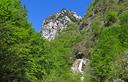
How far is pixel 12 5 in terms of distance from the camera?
41.2 meters

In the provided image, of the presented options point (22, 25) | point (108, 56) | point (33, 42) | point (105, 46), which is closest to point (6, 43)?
point (22, 25)

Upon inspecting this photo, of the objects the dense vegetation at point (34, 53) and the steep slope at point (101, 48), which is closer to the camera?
the dense vegetation at point (34, 53)

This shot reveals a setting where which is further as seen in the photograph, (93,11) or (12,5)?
(93,11)

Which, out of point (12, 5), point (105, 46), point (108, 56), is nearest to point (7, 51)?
point (12, 5)

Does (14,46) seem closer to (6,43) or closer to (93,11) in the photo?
(6,43)

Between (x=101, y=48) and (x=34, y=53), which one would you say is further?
(x=101, y=48)

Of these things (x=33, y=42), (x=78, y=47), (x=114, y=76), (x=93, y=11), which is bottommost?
(x=114, y=76)

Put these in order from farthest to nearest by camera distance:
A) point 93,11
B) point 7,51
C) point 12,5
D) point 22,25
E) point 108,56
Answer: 1. point 93,11
2. point 108,56
3. point 22,25
4. point 12,5
5. point 7,51

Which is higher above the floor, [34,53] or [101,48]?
[101,48]

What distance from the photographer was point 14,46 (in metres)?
36.5

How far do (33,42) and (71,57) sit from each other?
70923 millimetres

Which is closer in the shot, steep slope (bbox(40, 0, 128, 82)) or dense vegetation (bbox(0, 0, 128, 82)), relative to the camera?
dense vegetation (bbox(0, 0, 128, 82))

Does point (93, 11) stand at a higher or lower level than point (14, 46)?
higher

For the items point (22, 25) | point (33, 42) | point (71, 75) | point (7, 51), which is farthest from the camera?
point (71, 75)
